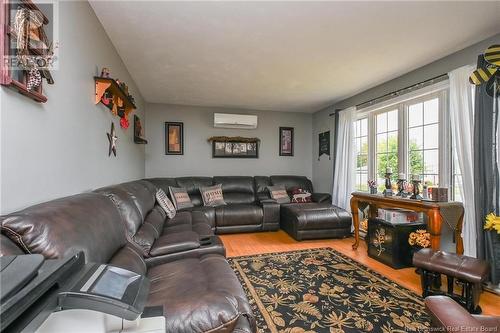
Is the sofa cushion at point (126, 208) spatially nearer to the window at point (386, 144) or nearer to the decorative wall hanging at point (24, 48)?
the decorative wall hanging at point (24, 48)

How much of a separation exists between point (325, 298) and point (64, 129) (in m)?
2.31

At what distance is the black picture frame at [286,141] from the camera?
5.34m

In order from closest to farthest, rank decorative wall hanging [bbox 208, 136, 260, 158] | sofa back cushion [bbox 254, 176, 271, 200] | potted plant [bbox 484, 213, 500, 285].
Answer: potted plant [bbox 484, 213, 500, 285], sofa back cushion [bbox 254, 176, 271, 200], decorative wall hanging [bbox 208, 136, 260, 158]

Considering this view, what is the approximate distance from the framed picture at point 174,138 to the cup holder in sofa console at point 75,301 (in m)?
4.17

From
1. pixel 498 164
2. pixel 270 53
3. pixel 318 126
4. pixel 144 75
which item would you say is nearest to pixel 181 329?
pixel 270 53

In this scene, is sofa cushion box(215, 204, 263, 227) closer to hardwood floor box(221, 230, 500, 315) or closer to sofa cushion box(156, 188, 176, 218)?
hardwood floor box(221, 230, 500, 315)

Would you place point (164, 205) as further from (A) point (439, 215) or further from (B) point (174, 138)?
(A) point (439, 215)

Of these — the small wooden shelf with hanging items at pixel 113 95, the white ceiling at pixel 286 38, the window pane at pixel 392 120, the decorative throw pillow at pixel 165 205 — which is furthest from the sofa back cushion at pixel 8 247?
the window pane at pixel 392 120

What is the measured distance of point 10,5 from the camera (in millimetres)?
970

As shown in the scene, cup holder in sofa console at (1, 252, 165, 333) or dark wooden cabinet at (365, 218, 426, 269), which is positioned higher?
cup holder in sofa console at (1, 252, 165, 333)

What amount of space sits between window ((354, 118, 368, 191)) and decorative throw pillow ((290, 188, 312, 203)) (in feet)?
3.07

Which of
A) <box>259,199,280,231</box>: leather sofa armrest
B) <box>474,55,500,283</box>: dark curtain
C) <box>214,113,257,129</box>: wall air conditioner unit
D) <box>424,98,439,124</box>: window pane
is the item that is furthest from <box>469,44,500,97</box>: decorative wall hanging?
<box>214,113,257,129</box>: wall air conditioner unit

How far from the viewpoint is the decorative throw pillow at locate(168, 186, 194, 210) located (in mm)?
3947

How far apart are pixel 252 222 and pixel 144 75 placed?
9.29 feet
